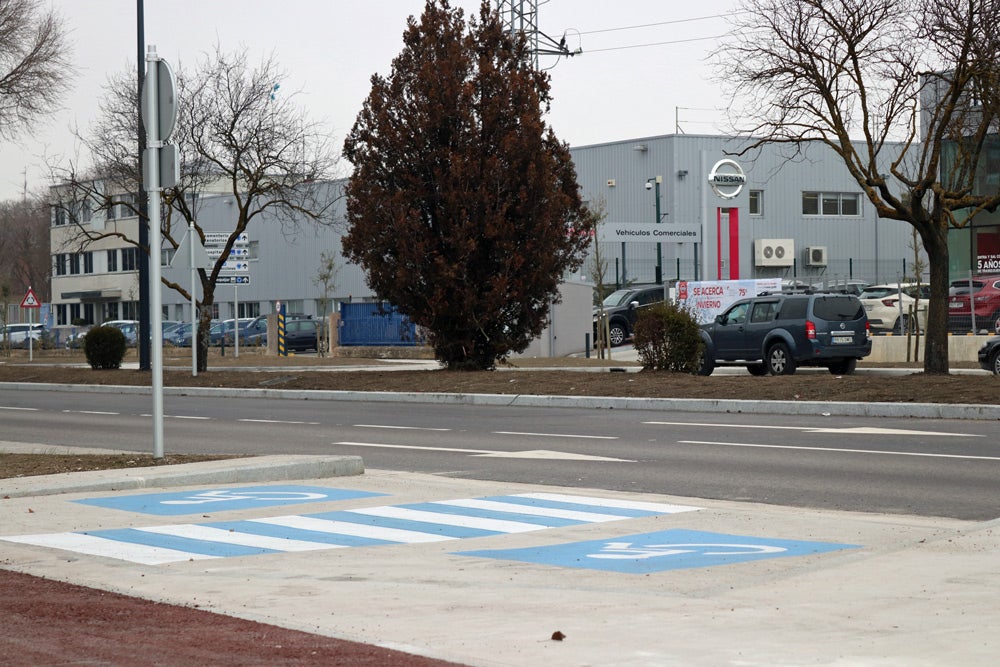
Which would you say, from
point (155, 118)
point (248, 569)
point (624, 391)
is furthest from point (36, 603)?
point (624, 391)

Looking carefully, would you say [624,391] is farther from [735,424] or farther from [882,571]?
[882,571]

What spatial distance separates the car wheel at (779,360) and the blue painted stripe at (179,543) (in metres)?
20.0

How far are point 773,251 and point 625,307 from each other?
18231 millimetres

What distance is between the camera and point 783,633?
237 inches

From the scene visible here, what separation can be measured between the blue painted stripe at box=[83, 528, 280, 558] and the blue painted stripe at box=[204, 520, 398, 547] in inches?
19.2

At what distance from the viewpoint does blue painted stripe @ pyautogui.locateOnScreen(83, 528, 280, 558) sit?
28.2 feet

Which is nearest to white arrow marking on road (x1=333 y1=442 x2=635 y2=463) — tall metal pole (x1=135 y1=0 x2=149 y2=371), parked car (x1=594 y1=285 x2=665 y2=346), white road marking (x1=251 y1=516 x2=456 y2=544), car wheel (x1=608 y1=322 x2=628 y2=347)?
white road marking (x1=251 y1=516 x2=456 y2=544)

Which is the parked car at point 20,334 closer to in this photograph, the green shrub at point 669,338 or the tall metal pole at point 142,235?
the tall metal pole at point 142,235

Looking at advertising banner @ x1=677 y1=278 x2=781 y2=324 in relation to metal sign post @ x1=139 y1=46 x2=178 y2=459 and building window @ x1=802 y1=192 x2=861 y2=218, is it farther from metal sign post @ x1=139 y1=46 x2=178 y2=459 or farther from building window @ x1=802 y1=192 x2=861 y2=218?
metal sign post @ x1=139 y1=46 x2=178 y2=459

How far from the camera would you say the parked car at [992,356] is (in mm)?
25391

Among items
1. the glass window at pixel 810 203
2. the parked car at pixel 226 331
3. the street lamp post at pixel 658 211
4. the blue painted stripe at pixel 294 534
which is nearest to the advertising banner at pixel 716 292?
the street lamp post at pixel 658 211

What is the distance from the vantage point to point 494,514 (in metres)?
10.4

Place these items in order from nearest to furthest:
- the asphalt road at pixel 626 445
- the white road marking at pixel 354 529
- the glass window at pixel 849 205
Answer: the white road marking at pixel 354 529
the asphalt road at pixel 626 445
the glass window at pixel 849 205

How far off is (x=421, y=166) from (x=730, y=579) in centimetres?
2178
